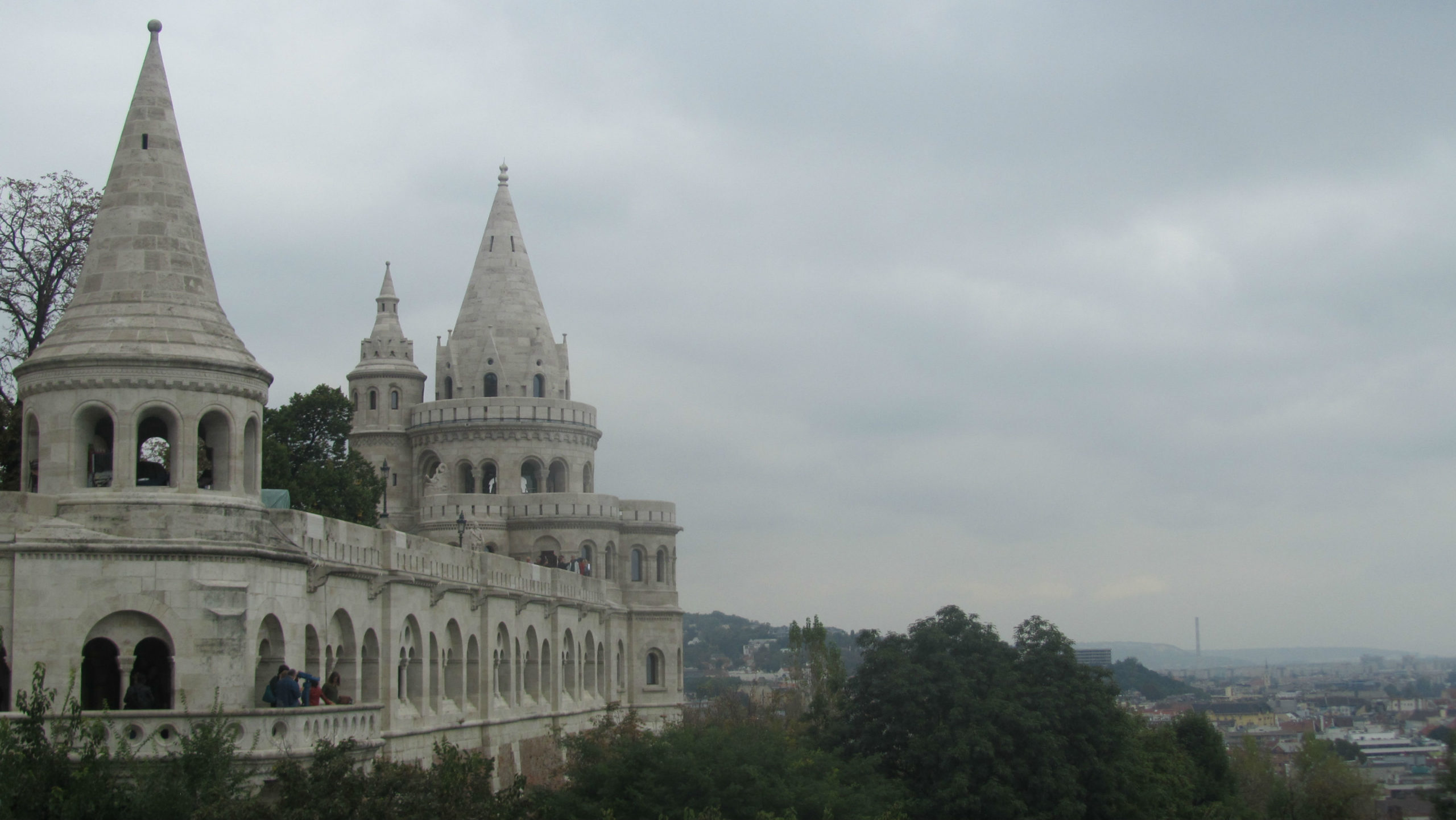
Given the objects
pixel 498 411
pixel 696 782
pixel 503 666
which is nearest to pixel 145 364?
pixel 696 782

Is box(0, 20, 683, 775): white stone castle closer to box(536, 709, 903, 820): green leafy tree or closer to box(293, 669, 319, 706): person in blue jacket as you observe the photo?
box(293, 669, 319, 706): person in blue jacket

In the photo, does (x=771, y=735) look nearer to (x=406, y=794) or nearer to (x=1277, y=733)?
(x=406, y=794)

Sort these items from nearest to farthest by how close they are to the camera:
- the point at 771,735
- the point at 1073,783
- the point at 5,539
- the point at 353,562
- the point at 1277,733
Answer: the point at 5,539 < the point at 353,562 < the point at 771,735 < the point at 1073,783 < the point at 1277,733

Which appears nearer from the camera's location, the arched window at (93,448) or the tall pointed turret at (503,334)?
the arched window at (93,448)

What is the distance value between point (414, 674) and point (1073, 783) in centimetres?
1581

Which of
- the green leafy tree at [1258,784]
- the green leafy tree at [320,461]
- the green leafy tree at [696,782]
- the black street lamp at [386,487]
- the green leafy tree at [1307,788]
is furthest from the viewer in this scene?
the green leafy tree at [1258,784]

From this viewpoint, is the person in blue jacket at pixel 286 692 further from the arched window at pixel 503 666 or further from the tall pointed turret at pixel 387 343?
the tall pointed turret at pixel 387 343

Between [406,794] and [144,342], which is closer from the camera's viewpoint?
[406,794]

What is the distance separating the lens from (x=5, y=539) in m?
25.0

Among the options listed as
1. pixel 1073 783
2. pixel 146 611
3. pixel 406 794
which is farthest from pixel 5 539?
pixel 1073 783

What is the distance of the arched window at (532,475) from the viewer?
211 feet

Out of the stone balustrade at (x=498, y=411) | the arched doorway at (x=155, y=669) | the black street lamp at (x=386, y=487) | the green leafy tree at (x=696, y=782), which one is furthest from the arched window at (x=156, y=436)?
the stone balustrade at (x=498, y=411)

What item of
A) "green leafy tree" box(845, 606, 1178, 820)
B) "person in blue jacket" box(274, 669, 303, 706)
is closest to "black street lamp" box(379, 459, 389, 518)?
"green leafy tree" box(845, 606, 1178, 820)

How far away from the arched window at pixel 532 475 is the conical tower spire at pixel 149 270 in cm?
3583
